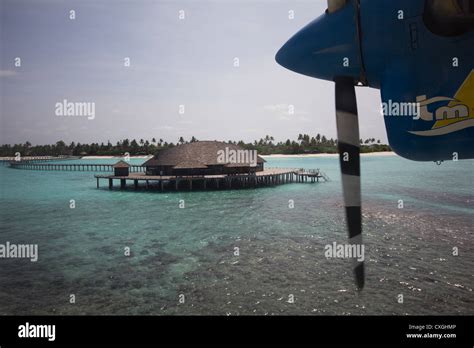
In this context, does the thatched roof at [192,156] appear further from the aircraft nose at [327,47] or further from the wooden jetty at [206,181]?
the aircraft nose at [327,47]

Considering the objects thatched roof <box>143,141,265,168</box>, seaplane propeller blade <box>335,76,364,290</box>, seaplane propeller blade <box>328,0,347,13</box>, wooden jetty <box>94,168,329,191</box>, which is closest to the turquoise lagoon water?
seaplane propeller blade <box>335,76,364,290</box>

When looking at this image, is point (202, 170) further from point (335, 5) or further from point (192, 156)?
point (335, 5)

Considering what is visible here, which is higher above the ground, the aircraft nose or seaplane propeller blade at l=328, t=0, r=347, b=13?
seaplane propeller blade at l=328, t=0, r=347, b=13

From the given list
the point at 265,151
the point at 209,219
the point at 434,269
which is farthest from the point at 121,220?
the point at 265,151

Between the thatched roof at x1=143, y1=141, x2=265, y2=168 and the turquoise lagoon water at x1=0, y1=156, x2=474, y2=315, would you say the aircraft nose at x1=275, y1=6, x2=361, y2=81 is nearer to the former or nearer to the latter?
the turquoise lagoon water at x1=0, y1=156, x2=474, y2=315

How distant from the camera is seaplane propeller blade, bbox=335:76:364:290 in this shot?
3.83 metres

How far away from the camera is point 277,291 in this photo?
13789 mm

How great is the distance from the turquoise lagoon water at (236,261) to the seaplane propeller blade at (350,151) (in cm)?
927

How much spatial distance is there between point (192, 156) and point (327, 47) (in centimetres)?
5005

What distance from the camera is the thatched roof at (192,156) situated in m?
51.8

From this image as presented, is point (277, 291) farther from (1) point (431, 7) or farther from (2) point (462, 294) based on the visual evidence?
(1) point (431, 7)

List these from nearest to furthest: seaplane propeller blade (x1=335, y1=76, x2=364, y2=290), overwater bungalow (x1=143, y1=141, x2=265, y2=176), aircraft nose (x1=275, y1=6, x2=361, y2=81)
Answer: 1. aircraft nose (x1=275, y1=6, x2=361, y2=81)
2. seaplane propeller blade (x1=335, y1=76, x2=364, y2=290)
3. overwater bungalow (x1=143, y1=141, x2=265, y2=176)

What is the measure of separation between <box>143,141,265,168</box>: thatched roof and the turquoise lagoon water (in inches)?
643

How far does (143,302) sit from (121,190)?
42550mm
